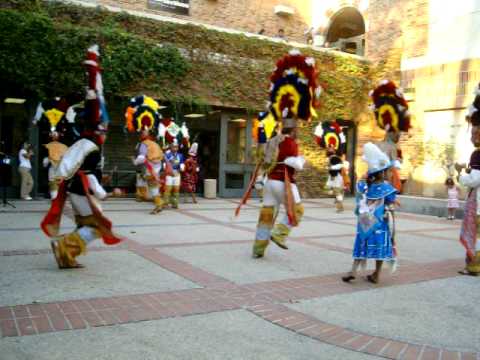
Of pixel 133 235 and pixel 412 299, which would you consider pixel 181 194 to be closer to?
pixel 133 235

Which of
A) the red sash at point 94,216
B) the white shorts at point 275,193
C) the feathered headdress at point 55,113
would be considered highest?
the feathered headdress at point 55,113

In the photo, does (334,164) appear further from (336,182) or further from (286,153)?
(286,153)

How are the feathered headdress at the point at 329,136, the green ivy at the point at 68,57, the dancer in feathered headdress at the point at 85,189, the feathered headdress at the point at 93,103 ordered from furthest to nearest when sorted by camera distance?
the feathered headdress at the point at 329,136 < the green ivy at the point at 68,57 < the feathered headdress at the point at 93,103 < the dancer in feathered headdress at the point at 85,189

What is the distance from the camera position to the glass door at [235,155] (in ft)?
55.0

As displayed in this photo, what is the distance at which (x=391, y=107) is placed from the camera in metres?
7.25

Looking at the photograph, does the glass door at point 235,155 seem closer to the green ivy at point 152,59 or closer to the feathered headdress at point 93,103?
the green ivy at point 152,59

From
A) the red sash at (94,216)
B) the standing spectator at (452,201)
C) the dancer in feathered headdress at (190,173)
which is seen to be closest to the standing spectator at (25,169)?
the dancer in feathered headdress at (190,173)

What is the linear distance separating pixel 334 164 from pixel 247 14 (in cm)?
1052

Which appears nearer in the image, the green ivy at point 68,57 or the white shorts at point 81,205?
the white shorts at point 81,205

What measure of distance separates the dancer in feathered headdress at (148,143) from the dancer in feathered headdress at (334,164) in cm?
489

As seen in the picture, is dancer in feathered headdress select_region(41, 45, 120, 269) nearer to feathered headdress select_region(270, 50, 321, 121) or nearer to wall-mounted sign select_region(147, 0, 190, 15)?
feathered headdress select_region(270, 50, 321, 121)

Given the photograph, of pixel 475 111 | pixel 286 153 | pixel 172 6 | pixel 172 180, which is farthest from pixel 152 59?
pixel 475 111

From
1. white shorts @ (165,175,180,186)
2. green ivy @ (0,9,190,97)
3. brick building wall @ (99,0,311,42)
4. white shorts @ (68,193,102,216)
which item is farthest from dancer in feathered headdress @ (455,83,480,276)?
brick building wall @ (99,0,311,42)

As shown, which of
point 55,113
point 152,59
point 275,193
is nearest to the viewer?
point 275,193
